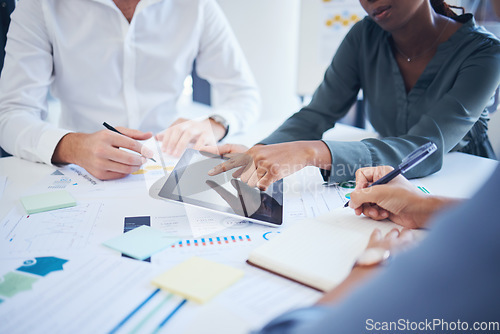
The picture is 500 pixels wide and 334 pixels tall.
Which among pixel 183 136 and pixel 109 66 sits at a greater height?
pixel 109 66

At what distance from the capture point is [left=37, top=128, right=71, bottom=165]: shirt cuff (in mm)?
949

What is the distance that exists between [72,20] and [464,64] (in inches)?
43.9

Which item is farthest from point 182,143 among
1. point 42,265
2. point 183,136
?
point 42,265

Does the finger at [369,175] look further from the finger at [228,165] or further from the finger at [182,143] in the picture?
the finger at [182,143]

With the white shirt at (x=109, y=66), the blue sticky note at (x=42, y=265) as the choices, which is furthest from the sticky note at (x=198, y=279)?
the white shirt at (x=109, y=66)

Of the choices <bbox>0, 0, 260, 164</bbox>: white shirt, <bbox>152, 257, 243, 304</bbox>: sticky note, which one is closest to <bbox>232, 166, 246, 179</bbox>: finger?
<bbox>152, 257, 243, 304</bbox>: sticky note

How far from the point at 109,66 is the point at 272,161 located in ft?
2.45

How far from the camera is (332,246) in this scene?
562 millimetres

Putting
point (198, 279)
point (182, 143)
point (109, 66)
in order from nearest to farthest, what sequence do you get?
point (198, 279), point (182, 143), point (109, 66)

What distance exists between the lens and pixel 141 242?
2.02 feet

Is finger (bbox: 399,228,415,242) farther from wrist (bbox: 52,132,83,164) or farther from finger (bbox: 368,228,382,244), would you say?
wrist (bbox: 52,132,83,164)

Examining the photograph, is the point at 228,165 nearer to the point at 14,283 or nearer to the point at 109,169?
the point at 109,169

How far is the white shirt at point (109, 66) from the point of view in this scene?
1.10 metres

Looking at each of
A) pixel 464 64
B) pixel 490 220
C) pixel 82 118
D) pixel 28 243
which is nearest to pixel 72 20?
pixel 82 118
